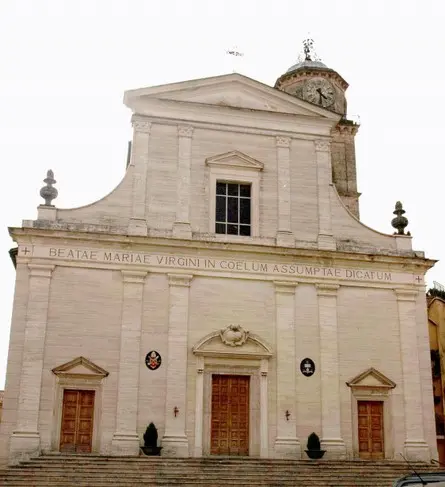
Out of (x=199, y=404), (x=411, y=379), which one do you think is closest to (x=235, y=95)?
(x=199, y=404)

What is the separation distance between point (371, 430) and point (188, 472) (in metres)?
6.07

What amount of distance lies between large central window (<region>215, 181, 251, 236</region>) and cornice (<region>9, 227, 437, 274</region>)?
86 cm

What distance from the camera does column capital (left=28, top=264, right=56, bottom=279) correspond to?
A: 64.5 feet

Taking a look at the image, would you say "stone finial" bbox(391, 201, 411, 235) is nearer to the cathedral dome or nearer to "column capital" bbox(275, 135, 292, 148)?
"column capital" bbox(275, 135, 292, 148)

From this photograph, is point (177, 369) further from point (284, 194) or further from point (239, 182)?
point (284, 194)

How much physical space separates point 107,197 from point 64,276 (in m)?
2.75

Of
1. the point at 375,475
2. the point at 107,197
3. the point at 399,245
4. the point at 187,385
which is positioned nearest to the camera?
the point at 375,475

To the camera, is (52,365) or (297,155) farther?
(297,155)

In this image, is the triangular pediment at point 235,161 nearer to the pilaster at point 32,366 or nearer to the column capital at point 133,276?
the column capital at point 133,276

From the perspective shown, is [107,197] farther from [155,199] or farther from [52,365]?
[52,365]

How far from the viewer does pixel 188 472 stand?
57.3ft

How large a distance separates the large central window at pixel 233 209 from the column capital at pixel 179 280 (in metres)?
1.94

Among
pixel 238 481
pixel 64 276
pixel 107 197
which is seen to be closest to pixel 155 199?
pixel 107 197

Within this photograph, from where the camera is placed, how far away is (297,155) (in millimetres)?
22906
